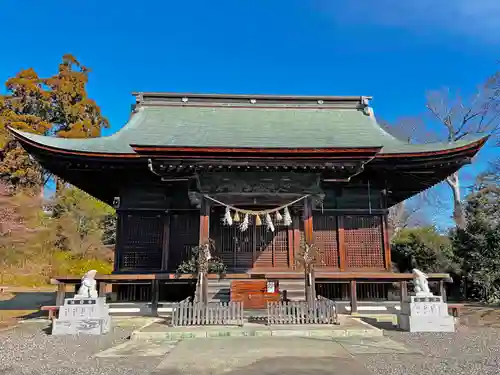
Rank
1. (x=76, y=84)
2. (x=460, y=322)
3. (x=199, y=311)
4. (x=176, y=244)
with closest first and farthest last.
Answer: (x=199, y=311), (x=460, y=322), (x=176, y=244), (x=76, y=84)

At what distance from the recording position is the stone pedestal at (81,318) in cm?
858

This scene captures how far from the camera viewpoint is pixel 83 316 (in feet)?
28.5

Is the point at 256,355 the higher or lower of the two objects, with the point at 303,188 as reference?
lower

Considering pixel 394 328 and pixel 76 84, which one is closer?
pixel 394 328

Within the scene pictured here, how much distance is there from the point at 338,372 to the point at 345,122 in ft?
39.6

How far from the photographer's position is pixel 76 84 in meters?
36.2

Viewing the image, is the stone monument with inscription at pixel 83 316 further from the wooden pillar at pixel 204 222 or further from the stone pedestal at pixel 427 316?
the stone pedestal at pixel 427 316

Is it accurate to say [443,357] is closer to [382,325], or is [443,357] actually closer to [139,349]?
[382,325]

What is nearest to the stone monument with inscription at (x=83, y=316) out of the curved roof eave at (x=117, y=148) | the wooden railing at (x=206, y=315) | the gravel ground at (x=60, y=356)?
the gravel ground at (x=60, y=356)

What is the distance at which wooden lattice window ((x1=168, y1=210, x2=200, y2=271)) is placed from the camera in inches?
496

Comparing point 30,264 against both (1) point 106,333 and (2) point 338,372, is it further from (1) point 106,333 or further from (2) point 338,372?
(2) point 338,372

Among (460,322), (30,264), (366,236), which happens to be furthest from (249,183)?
(30,264)

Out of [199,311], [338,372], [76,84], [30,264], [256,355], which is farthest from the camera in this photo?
[76,84]

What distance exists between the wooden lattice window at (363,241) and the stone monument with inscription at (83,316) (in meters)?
8.33
